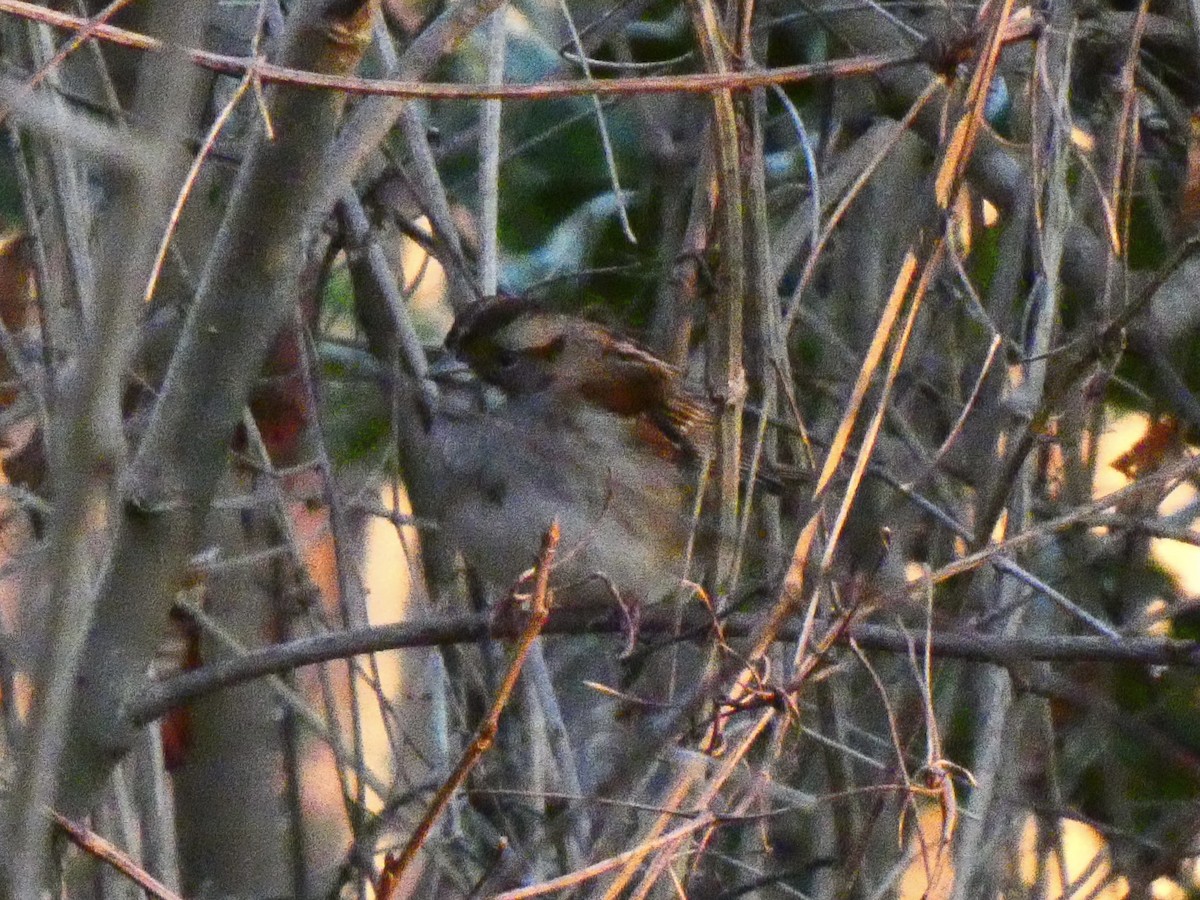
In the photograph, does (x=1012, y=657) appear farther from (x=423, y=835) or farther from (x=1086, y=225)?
(x=1086, y=225)

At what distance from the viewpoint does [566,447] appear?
3.41 meters

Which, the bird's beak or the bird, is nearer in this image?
the bird

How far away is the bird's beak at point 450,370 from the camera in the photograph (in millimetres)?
3457

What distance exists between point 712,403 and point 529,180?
1.67 m

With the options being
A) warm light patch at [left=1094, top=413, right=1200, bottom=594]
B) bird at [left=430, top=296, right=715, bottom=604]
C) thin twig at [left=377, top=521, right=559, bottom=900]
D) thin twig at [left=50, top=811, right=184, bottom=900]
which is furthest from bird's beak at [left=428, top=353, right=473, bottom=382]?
thin twig at [left=377, top=521, right=559, bottom=900]

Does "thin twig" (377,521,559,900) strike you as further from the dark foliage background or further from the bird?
the bird

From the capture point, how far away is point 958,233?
3.56 meters

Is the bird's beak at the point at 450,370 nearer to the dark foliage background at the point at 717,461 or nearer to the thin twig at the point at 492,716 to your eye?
the dark foliage background at the point at 717,461

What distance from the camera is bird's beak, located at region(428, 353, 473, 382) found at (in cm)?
346

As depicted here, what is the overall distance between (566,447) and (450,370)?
0.26 m

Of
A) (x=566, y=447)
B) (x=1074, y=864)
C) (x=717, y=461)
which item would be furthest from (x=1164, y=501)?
(x=717, y=461)

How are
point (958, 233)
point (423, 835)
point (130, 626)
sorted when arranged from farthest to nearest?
point (958, 233), point (130, 626), point (423, 835)

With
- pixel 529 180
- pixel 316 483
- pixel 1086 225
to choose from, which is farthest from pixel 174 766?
pixel 1086 225

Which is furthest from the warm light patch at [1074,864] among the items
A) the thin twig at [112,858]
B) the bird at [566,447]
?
the thin twig at [112,858]
